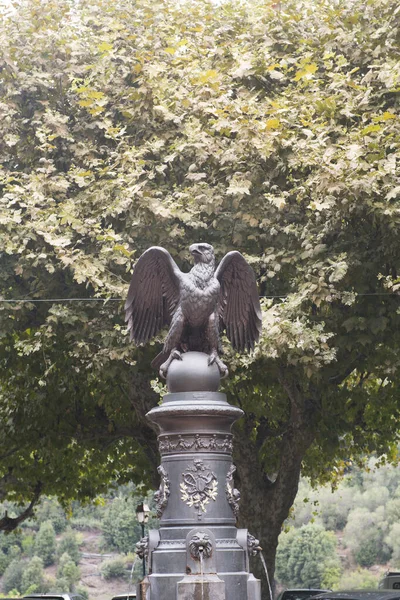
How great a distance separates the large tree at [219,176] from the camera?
1561 cm

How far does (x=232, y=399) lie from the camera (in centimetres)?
1978

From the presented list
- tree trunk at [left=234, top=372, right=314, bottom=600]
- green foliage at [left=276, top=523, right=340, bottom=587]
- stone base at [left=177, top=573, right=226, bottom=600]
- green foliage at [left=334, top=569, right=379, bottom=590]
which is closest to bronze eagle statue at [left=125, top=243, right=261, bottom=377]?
stone base at [left=177, top=573, right=226, bottom=600]

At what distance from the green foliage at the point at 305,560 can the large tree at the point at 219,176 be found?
3768cm

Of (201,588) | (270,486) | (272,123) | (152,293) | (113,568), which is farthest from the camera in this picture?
(113,568)

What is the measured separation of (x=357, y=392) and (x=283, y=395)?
57.1 inches

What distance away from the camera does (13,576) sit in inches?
2408

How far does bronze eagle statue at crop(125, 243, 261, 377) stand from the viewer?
35.3 ft

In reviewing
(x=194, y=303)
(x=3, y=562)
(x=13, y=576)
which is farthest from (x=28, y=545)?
(x=194, y=303)

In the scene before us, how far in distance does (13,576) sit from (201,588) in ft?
178

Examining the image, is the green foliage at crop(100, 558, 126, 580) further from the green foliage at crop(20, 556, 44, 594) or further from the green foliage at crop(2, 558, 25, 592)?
the green foliage at crop(2, 558, 25, 592)

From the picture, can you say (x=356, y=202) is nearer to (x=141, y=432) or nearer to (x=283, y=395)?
(x=283, y=395)

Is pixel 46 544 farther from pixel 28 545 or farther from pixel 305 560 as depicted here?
pixel 305 560

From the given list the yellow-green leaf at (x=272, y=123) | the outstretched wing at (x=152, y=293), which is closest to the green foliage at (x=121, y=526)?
the yellow-green leaf at (x=272, y=123)

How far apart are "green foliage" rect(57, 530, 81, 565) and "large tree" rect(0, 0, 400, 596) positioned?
1847 inches
